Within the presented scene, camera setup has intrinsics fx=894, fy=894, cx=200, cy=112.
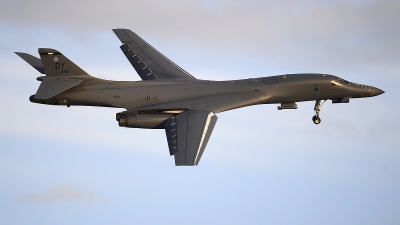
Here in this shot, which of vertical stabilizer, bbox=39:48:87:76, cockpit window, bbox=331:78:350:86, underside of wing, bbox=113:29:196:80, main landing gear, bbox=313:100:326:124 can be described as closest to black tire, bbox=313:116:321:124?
main landing gear, bbox=313:100:326:124

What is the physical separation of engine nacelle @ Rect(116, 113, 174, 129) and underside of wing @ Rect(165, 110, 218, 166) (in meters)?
0.64

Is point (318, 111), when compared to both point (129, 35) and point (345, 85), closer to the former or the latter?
point (345, 85)

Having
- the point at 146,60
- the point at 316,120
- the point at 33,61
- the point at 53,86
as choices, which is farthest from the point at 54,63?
the point at 316,120

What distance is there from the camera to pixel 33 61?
68812mm

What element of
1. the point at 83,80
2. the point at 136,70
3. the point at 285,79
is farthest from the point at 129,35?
the point at 285,79

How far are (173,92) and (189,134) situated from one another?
22.2 ft

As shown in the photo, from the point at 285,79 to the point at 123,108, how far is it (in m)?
12.3

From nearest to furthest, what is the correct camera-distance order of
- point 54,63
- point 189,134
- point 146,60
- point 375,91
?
point 189,134, point 54,63, point 375,91, point 146,60

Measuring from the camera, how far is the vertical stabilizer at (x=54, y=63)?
64.2 meters

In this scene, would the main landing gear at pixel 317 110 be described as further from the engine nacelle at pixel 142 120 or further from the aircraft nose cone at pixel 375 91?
the engine nacelle at pixel 142 120

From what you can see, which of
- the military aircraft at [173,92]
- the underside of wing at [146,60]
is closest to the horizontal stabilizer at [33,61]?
the military aircraft at [173,92]

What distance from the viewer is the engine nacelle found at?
202 feet

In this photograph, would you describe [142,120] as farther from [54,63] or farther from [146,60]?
[146,60]

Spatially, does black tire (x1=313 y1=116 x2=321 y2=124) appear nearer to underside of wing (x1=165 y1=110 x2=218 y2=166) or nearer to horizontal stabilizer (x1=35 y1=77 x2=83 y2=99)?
underside of wing (x1=165 y1=110 x2=218 y2=166)
